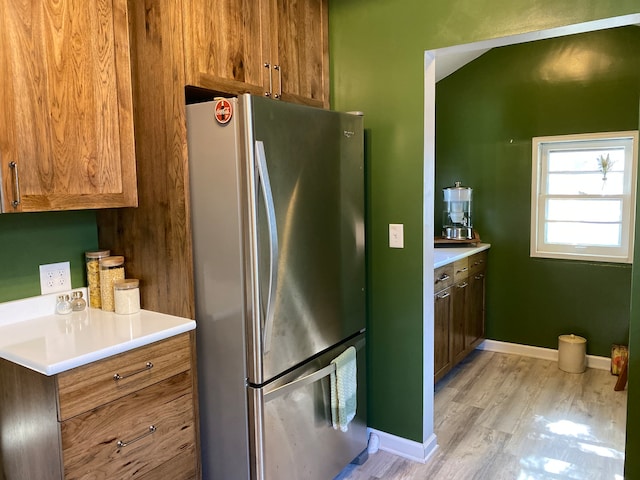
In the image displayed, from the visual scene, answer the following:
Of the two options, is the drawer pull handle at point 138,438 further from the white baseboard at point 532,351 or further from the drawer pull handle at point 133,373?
the white baseboard at point 532,351

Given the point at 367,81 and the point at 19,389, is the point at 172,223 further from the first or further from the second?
the point at 367,81

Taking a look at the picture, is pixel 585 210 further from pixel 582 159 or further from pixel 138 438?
pixel 138 438

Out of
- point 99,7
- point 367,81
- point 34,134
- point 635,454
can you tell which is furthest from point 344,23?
point 635,454

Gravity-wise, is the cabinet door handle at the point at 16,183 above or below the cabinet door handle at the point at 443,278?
above

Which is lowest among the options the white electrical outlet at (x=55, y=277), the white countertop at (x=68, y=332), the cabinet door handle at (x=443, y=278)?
the cabinet door handle at (x=443, y=278)

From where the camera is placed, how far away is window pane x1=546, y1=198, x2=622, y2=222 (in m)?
3.67

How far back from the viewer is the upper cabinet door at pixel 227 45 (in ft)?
5.75

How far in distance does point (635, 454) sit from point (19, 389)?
2.33 m

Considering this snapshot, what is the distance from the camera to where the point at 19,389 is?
1.58 m

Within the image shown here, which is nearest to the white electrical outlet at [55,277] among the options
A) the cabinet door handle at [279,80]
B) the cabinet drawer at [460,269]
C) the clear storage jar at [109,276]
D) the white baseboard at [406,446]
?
the clear storage jar at [109,276]

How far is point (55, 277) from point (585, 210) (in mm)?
3666

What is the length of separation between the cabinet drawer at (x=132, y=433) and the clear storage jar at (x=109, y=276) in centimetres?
48

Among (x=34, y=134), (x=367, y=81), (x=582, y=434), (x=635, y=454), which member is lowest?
(x=582, y=434)

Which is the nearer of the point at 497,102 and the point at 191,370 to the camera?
the point at 191,370
